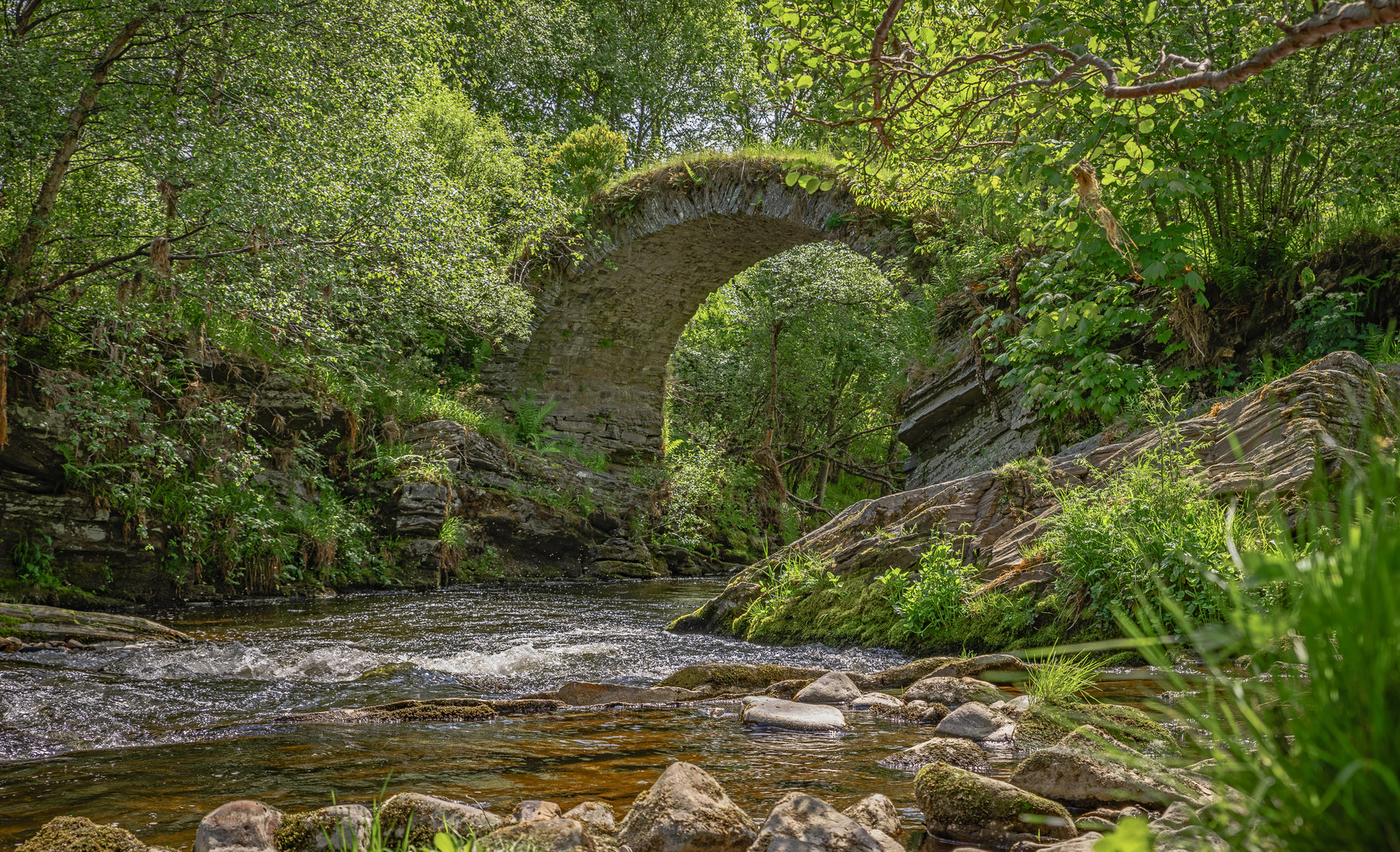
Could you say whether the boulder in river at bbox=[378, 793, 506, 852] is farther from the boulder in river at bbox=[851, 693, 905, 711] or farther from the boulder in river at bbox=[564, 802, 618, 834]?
the boulder in river at bbox=[851, 693, 905, 711]

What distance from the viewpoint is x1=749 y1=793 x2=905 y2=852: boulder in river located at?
7.12ft

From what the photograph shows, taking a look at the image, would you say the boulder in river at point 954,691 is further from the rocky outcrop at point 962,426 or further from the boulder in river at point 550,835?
the rocky outcrop at point 962,426

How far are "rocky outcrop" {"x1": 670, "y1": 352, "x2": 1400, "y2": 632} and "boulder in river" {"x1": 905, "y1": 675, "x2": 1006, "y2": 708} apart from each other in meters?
1.43

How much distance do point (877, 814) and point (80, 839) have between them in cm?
216

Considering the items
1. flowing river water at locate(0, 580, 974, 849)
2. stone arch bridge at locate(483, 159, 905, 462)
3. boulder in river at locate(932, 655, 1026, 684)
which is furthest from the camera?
stone arch bridge at locate(483, 159, 905, 462)

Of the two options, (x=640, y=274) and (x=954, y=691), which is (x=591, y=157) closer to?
(x=640, y=274)

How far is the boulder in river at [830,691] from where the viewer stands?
448 cm

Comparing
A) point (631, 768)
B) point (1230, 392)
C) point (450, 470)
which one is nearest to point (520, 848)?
point (631, 768)

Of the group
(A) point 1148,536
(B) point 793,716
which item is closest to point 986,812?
(B) point 793,716

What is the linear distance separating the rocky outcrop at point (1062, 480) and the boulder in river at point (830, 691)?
5.26ft

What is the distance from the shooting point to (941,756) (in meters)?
3.22

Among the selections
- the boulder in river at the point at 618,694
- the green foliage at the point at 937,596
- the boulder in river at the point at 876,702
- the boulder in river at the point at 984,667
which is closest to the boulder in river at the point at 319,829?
the boulder in river at the point at 618,694

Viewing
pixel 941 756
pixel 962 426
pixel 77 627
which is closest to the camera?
pixel 941 756

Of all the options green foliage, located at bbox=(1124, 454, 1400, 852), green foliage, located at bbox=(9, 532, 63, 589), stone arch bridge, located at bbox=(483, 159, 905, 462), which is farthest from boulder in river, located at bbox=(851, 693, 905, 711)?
stone arch bridge, located at bbox=(483, 159, 905, 462)
